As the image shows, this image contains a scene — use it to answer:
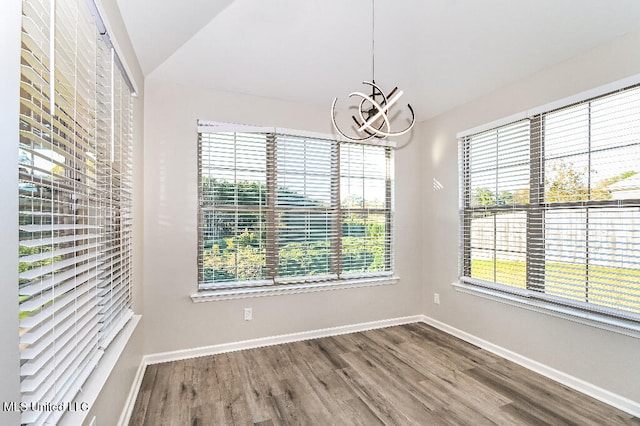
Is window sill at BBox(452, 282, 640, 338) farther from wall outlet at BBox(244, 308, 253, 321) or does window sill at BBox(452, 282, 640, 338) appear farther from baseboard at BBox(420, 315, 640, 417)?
wall outlet at BBox(244, 308, 253, 321)

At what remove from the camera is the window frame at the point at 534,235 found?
2230 millimetres

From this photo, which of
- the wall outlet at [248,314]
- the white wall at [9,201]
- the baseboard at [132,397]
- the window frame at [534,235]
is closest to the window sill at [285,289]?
the wall outlet at [248,314]

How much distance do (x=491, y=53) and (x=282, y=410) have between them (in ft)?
10.6

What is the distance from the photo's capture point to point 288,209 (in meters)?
3.36

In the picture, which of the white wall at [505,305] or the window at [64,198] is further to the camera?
the white wall at [505,305]

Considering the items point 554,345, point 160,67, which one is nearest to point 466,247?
point 554,345

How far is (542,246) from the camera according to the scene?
270cm

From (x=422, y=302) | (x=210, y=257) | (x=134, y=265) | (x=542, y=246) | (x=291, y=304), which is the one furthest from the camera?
(x=422, y=302)

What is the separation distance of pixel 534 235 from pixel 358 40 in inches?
90.3

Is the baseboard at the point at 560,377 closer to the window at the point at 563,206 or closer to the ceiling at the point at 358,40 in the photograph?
the window at the point at 563,206

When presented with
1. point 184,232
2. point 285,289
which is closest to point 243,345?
point 285,289

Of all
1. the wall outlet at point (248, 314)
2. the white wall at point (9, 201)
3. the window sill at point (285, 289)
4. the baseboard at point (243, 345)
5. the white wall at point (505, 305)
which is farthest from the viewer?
the wall outlet at point (248, 314)

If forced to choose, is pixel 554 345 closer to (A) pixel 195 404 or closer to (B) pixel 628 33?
(B) pixel 628 33

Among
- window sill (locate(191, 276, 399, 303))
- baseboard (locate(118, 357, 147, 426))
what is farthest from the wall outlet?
baseboard (locate(118, 357, 147, 426))
